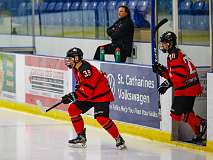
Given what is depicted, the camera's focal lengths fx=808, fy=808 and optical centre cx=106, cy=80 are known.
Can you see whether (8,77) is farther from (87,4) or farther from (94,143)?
(94,143)

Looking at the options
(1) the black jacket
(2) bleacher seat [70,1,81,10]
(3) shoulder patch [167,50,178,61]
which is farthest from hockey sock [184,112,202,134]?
(2) bleacher seat [70,1,81,10]

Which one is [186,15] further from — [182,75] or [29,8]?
[29,8]

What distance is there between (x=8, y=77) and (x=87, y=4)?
185 cm

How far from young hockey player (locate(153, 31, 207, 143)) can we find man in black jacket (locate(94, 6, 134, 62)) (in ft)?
8.70

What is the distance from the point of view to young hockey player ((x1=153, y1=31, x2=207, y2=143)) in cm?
898

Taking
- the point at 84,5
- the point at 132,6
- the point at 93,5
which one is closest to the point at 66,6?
the point at 84,5

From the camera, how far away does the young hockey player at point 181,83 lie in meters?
8.98

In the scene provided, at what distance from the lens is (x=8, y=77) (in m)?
13.3

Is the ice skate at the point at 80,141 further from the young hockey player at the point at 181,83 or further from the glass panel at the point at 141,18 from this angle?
the glass panel at the point at 141,18

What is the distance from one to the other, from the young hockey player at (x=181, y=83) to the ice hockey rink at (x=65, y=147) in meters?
0.35

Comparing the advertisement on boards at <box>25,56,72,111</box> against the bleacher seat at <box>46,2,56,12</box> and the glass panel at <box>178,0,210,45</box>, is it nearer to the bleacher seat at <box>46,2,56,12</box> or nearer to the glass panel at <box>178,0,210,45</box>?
the glass panel at <box>178,0,210,45</box>

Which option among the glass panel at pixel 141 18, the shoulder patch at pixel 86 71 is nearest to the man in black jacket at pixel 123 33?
the glass panel at pixel 141 18

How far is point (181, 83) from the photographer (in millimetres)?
9031

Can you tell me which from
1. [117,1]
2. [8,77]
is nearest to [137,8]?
[117,1]
